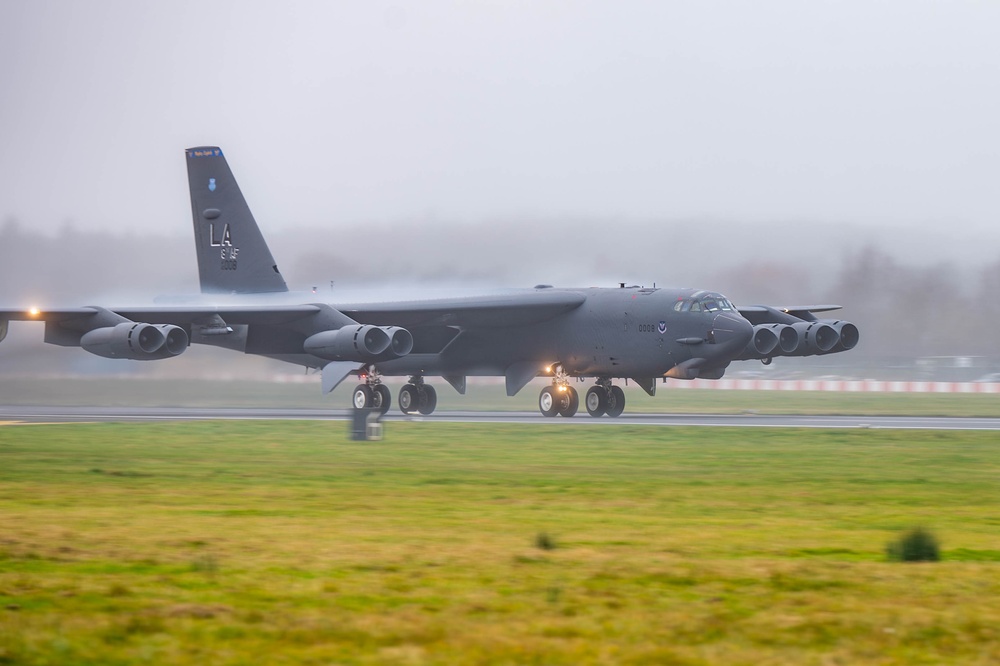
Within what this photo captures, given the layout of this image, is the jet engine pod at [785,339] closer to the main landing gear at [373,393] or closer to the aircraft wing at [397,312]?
the aircraft wing at [397,312]

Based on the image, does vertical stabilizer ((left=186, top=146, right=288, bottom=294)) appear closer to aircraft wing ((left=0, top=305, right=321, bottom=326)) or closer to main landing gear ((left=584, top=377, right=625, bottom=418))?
aircraft wing ((left=0, top=305, right=321, bottom=326))

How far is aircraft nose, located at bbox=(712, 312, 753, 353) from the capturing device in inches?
1277

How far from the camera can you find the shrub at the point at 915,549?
1154 centimetres

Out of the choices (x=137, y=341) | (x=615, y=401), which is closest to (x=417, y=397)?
(x=615, y=401)

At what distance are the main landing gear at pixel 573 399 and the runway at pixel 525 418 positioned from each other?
1.36 feet

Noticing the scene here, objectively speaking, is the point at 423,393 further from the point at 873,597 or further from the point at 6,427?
the point at 873,597

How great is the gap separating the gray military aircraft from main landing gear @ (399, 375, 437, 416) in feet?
0.14

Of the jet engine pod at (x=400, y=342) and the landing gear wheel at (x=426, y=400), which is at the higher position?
the jet engine pod at (x=400, y=342)

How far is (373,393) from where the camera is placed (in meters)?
38.2

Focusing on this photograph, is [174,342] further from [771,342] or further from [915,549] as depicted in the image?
[915,549]

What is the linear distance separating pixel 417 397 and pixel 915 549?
28.5m

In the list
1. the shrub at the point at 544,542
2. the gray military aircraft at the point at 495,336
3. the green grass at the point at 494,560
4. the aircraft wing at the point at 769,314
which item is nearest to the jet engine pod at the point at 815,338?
the gray military aircraft at the point at 495,336

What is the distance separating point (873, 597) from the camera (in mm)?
9695

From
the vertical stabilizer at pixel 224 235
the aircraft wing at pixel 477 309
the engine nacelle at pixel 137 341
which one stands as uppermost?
the vertical stabilizer at pixel 224 235
